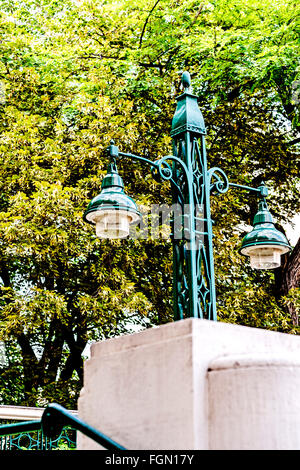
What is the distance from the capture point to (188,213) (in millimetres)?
4566

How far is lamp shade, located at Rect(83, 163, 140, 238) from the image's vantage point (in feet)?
17.5

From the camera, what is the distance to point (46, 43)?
1530 cm

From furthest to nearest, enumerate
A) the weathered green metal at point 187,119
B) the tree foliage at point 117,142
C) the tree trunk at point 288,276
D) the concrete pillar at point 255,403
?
1. the tree trunk at point 288,276
2. the tree foliage at point 117,142
3. the weathered green metal at point 187,119
4. the concrete pillar at point 255,403

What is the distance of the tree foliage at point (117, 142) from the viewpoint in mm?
12172

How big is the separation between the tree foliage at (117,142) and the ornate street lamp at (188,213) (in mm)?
6347

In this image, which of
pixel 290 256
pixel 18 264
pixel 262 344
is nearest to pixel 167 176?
pixel 262 344

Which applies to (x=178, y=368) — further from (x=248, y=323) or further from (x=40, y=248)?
(x=248, y=323)

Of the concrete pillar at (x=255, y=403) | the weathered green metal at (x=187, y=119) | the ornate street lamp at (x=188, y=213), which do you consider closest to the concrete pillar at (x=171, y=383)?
the concrete pillar at (x=255, y=403)

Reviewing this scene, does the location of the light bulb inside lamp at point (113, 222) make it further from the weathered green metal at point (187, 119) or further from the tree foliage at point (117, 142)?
the tree foliage at point (117, 142)

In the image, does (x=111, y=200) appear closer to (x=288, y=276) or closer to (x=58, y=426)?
(x=58, y=426)

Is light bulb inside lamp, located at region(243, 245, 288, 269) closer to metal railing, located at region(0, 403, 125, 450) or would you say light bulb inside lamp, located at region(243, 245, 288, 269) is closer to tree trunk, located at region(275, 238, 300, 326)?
metal railing, located at region(0, 403, 125, 450)

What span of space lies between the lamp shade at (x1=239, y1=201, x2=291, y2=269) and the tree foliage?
5.87 m

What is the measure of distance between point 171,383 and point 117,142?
37.2 ft
